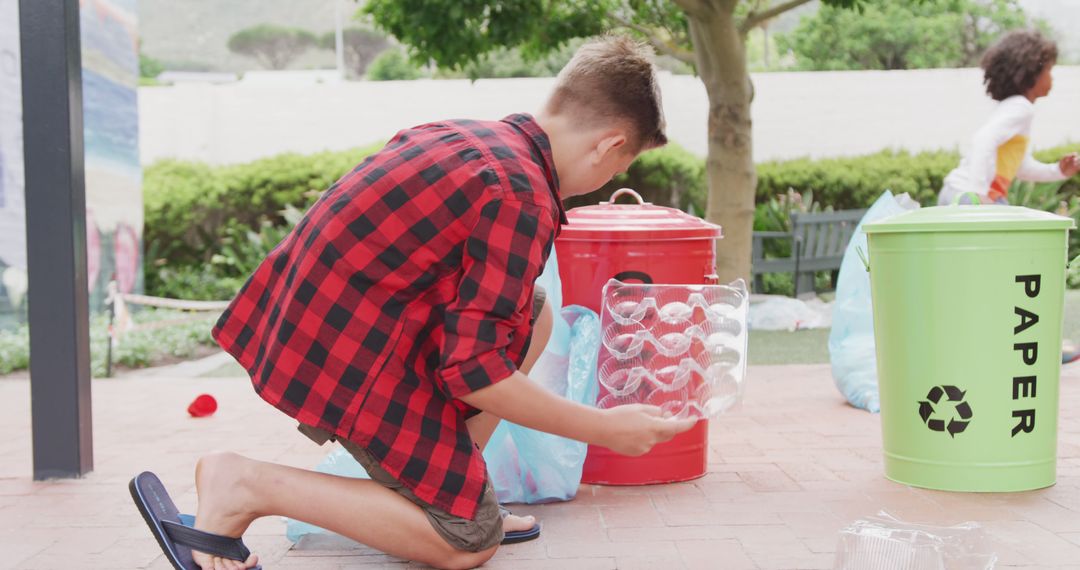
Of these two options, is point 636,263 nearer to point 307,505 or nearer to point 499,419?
point 499,419

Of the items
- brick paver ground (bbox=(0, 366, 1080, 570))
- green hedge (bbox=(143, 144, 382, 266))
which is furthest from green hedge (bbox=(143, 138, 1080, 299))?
brick paver ground (bbox=(0, 366, 1080, 570))

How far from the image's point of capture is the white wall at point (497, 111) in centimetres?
1259

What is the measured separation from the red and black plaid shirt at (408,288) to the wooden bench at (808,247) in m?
7.35

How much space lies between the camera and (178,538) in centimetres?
227

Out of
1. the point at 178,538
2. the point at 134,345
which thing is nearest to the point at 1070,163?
the point at 178,538

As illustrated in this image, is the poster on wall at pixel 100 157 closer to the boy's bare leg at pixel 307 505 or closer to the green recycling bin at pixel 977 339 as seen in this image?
the boy's bare leg at pixel 307 505

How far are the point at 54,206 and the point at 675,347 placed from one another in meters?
1.99

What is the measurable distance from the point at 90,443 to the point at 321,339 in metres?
1.71

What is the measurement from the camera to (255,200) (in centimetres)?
1127

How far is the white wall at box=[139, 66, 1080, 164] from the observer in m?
12.6

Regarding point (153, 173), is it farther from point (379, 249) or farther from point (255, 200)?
point (379, 249)

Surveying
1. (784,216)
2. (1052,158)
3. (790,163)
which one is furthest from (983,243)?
(1052,158)

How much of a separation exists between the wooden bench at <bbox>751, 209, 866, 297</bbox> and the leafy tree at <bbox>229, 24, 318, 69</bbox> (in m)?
75.3

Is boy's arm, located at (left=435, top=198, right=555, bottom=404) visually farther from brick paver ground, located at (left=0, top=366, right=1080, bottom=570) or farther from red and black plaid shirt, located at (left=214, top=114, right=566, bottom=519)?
brick paver ground, located at (left=0, top=366, right=1080, bottom=570)
